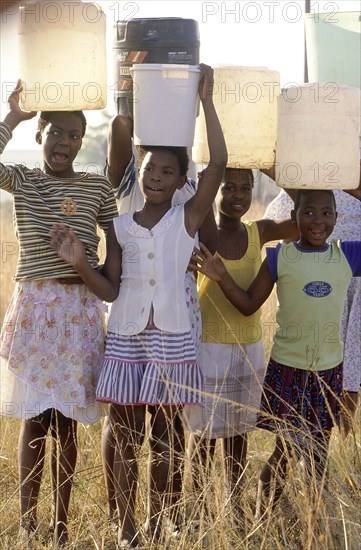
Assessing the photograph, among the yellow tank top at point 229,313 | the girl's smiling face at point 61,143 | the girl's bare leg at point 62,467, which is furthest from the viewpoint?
the yellow tank top at point 229,313

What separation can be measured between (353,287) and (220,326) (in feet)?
2.72

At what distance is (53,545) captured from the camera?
10.8 ft

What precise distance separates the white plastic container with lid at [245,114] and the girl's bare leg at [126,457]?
1.13 meters

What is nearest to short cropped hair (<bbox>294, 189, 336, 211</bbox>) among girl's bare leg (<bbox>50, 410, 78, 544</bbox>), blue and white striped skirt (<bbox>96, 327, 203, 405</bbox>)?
blue and white striped skirt (<bbox>96, 327, 203, 405</bbox>)

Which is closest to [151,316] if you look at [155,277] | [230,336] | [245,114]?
[155,277]

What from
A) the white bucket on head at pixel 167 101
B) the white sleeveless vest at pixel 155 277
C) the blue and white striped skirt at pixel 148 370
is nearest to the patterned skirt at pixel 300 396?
the blue and white striped skirt at pixel 148 370

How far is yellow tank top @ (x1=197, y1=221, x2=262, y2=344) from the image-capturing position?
3.96m

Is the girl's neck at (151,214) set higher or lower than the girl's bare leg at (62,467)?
higher

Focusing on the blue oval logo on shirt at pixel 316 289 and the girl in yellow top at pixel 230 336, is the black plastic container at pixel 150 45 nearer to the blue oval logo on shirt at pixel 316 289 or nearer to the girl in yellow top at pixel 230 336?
the girl in yellow top at pixel 230 336

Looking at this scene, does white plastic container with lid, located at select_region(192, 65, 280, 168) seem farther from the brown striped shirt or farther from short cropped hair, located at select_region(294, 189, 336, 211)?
the brown striped shirt

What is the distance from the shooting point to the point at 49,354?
143 inches

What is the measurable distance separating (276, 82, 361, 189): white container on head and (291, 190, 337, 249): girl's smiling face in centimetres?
5

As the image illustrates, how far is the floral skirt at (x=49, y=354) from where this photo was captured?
360 cm

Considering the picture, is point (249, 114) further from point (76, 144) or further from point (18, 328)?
point (18, 328)
